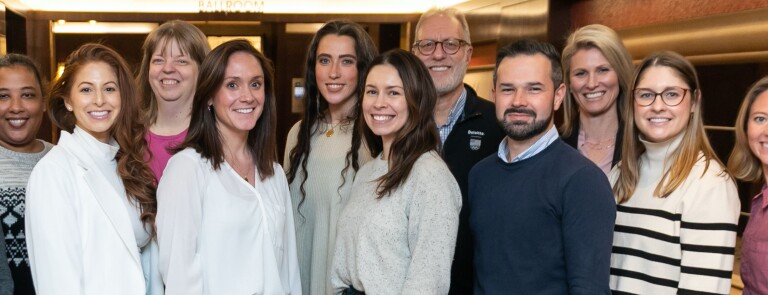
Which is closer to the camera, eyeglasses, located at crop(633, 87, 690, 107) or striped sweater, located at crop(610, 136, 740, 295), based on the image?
striped sweater, located at crop(610, 136, 740, 295)

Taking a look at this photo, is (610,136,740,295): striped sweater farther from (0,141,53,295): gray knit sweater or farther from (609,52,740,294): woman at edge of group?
(0,141,53,295): gray knit sweater

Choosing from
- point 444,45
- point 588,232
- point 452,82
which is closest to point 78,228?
point 588,232

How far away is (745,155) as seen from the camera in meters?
2.29

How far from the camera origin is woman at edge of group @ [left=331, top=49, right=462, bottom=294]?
6.92 ft

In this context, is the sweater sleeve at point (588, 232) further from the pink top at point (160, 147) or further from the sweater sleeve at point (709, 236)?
the pink top at point (160, 147)

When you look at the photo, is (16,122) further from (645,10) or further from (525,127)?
(645,10)

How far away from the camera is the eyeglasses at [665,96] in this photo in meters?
Answer: 2.25

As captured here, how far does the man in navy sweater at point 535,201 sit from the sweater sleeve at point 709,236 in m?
0.27

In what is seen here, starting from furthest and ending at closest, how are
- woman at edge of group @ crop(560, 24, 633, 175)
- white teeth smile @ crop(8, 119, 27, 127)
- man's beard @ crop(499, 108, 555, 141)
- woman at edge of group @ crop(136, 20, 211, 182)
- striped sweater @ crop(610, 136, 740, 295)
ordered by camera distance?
woman at edge of group @ crop(136, 20, 211, 182)
woman at edge of group @ crop(560, 24, 633, 175)
white teeth smile @ crop(8, 119, 27, 127)
man's beard @ crop(499, 108, 555, 141)
striped sweater @ crop(610, 136, 740, 295)

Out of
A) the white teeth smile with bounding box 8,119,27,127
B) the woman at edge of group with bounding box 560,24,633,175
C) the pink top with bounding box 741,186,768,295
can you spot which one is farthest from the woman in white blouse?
the pink top with bounding box 741,186,768,295

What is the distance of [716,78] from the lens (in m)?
4.31

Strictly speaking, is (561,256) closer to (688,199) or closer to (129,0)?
(688,199)

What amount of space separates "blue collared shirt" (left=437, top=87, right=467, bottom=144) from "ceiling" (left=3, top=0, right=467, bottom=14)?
5.68 metres

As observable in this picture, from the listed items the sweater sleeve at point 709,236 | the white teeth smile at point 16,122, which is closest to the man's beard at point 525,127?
the sweater sleeve at point 709,236
